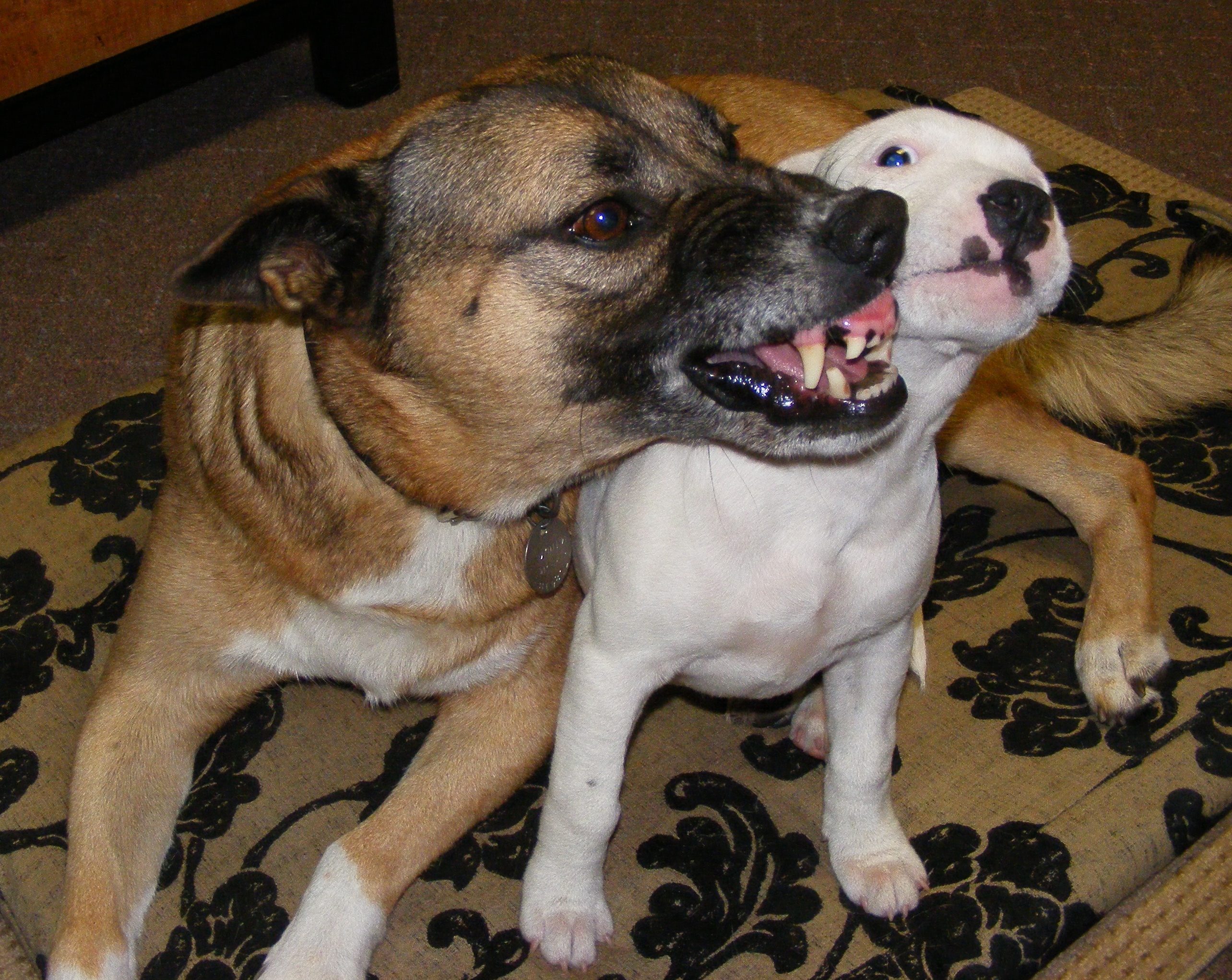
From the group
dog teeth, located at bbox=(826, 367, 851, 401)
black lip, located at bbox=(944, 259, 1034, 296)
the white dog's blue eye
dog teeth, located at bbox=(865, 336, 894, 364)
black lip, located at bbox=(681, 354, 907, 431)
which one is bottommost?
black lip, located at bbox=(681, 354, 907, 431)

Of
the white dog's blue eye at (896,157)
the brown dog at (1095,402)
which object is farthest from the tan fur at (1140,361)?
the white dog's blue eye at (896,157)

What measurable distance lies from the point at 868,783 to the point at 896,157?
2.76 feet

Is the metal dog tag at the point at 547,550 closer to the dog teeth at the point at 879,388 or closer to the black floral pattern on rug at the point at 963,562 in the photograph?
the dog teeth at the point at 879,388

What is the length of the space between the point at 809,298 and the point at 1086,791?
0.99 meters

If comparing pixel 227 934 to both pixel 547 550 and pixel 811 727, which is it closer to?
pixel 547 550

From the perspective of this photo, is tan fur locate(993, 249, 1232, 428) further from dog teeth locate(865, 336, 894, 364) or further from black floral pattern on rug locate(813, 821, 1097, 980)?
dog teeth locate(865, 336, 894, 364)

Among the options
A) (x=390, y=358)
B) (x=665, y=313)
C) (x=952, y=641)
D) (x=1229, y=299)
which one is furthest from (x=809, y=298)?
(x=1229, y=299)

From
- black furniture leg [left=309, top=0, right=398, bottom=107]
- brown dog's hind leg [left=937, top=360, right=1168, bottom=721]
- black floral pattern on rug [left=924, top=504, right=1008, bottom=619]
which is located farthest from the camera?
black furniture leg [left=309, top=0, right=398, bottom=107]

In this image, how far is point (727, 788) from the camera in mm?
1984

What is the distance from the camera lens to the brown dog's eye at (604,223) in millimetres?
1526

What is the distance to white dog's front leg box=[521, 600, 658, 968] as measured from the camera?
1621 millimetres

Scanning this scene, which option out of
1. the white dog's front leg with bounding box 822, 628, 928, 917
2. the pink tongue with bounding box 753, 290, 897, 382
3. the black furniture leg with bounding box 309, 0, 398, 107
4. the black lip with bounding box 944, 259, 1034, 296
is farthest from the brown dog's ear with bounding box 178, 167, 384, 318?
the black furniture leg with bounding box 309, 0, 398, 107

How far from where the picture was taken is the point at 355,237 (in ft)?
5.22

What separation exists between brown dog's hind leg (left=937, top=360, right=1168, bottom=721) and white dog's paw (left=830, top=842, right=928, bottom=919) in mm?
495
